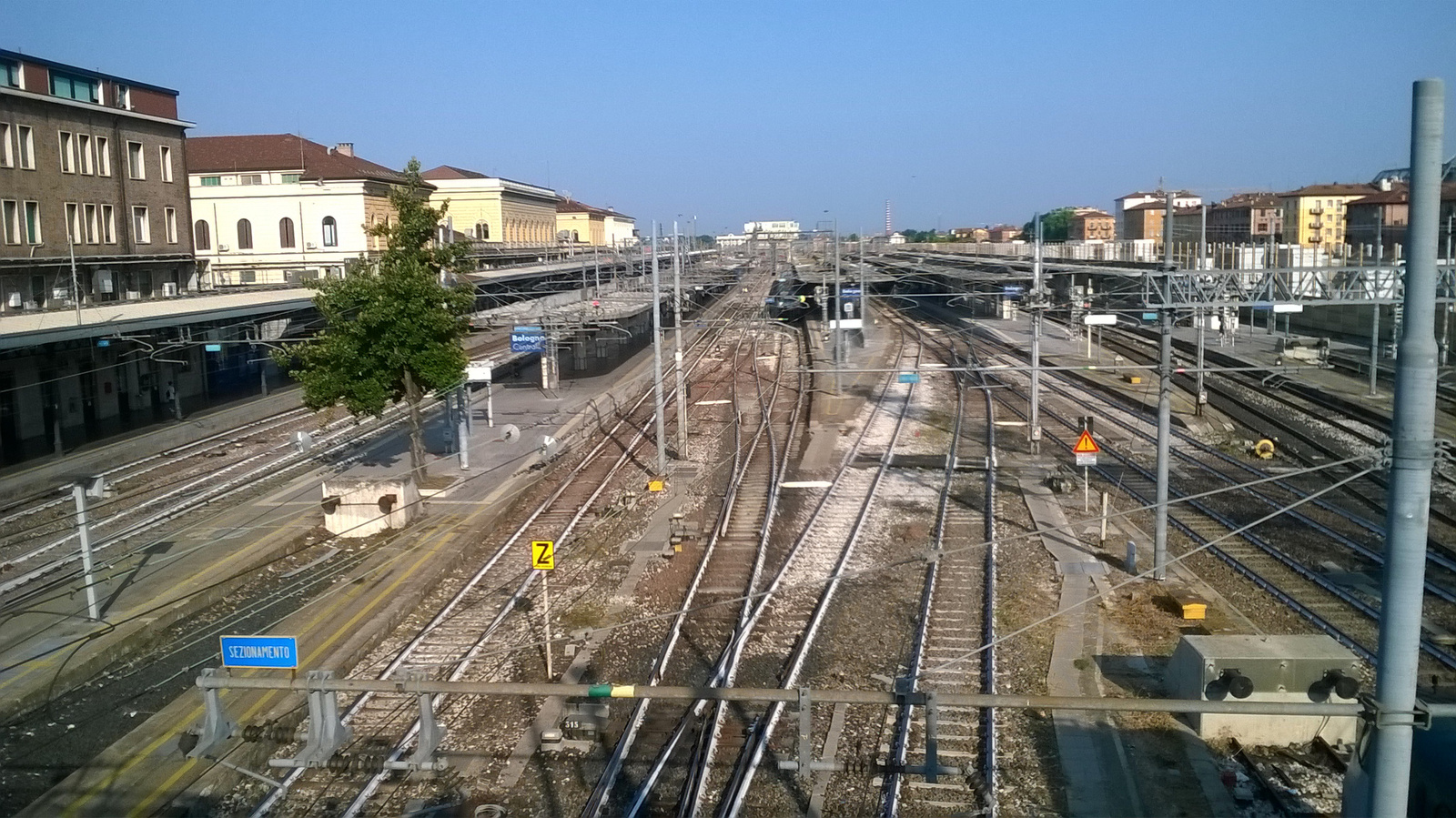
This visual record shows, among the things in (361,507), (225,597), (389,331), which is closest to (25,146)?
(389,331)

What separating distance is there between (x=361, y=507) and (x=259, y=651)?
38.0 ft

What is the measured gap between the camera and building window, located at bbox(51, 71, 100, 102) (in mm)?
30328

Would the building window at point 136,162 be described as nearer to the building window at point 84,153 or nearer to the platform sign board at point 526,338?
the building window at point 84,153

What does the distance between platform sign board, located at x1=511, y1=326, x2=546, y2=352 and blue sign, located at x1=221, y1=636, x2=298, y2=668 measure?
69.2 feet

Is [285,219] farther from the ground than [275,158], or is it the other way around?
[275,158]

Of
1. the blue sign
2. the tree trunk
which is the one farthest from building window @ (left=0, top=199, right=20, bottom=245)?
the blue sign

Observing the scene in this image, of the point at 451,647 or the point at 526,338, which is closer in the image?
the point at 451,647

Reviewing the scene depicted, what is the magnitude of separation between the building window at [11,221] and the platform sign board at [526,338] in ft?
41.4

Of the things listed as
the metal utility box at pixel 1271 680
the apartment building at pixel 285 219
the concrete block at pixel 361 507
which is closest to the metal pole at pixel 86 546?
the concrete block at pixel 361 507

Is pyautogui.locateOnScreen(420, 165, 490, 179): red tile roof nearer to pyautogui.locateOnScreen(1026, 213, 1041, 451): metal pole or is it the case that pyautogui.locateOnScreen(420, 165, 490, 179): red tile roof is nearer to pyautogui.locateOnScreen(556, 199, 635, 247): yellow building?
pyautogui.locateOnScreen(556, 199, 635, 247): yellow building

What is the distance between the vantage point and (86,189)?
102 feet

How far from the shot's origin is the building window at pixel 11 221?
2797 centimetres

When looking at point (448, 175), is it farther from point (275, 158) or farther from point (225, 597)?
point (225, 597)

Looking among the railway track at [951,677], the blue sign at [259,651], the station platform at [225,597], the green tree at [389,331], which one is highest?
the green tree at [389,331]
